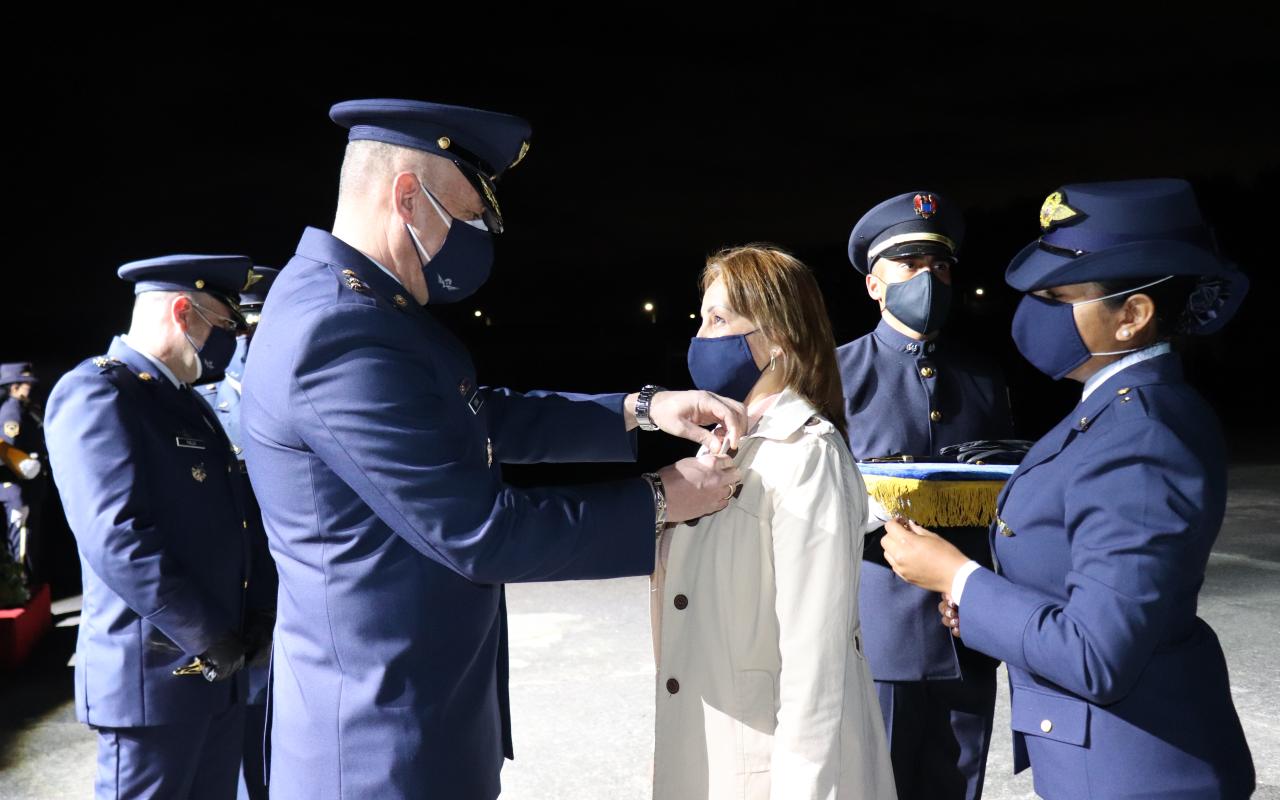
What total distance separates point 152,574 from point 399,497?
1.67 metres

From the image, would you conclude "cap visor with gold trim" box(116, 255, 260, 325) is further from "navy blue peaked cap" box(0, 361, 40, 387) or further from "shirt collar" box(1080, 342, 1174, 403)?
"navy blue peaked cap" box(0, 361, 40, 387)

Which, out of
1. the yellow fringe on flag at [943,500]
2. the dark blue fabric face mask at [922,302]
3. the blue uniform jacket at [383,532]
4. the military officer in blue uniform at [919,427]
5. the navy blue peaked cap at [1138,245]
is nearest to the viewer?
the blue uniform jacket at [383,532]

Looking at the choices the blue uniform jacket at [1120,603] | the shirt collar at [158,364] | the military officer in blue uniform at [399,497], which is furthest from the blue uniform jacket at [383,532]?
the shirt collar at [158,364]

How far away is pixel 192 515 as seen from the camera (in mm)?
3197

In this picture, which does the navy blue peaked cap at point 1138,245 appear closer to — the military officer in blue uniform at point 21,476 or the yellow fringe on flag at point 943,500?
the yellow fringe on flag at point 943,500

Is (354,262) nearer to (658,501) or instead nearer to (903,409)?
(658,501)

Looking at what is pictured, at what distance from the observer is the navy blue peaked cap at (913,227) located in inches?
133

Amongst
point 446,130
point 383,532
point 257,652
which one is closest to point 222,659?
point 257,652

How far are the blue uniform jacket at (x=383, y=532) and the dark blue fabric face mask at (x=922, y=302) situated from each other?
5.67ft

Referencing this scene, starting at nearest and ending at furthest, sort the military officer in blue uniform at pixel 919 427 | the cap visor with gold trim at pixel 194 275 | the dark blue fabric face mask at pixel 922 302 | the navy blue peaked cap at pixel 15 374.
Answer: the military officer in blue uniform at pixel 919 427 → the dark blue fabric face mask at pixel 922 302 → the cap visor with gold trim at pixel 194 275 → the navy blue peaked cap at pixel 15 374

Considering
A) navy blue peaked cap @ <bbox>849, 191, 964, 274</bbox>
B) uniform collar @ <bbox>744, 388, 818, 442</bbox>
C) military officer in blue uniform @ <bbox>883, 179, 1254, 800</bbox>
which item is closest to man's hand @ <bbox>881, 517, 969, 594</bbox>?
military officer in blue uniform @ <bbox>883, 179, 1254, 800</bbox>

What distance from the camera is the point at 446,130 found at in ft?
6.54

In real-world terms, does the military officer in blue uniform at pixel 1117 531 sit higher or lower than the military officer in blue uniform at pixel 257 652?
higher

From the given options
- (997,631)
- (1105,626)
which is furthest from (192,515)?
(1105,626)
